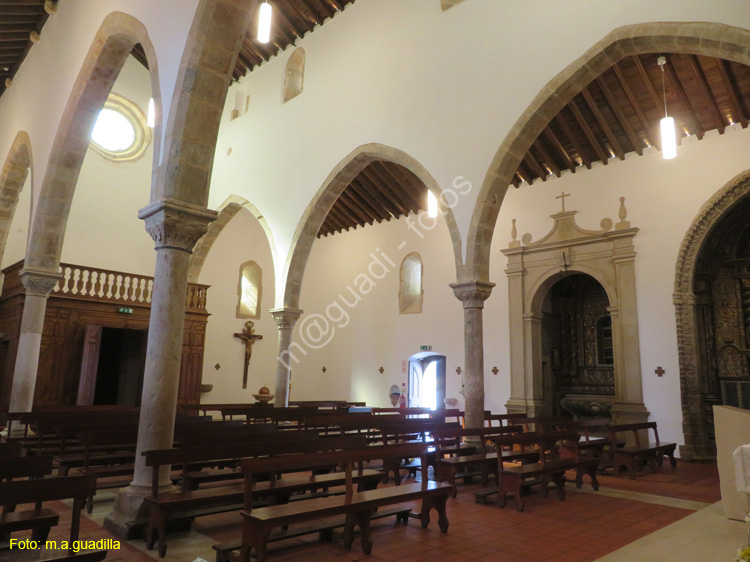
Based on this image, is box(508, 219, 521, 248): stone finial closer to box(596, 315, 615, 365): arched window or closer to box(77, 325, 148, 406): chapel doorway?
box(596, 315, 615, 365): arched window

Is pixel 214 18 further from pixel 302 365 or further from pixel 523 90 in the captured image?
pixel 302 365

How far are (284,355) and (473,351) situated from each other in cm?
459

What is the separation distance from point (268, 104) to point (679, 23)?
945 centimetres

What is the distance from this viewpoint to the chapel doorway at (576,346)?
12.6m

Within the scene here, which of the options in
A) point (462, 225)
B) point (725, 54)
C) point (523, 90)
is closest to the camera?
point (725, 54)

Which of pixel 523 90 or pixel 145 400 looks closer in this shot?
pixel 145 400

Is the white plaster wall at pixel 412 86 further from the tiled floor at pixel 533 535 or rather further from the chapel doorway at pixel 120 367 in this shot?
the tiled floor at pixel 533 535

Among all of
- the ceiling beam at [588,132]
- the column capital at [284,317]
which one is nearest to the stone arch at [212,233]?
the column capital at [284,317]

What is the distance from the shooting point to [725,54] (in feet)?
19.9

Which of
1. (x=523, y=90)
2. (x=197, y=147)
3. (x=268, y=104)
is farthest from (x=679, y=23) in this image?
(x=268, y=104)

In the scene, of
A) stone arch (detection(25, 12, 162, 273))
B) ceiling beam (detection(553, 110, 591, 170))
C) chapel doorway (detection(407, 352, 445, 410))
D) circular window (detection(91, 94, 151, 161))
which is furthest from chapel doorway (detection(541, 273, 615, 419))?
circular window (detection(91, 94, 151, 161))

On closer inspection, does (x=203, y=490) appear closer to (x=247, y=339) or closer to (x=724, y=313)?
(x=724, y=313)

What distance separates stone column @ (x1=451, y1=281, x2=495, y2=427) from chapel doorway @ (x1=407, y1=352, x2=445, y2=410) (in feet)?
19.7

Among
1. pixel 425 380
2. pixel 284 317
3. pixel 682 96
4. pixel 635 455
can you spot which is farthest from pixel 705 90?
pixel 425 380
